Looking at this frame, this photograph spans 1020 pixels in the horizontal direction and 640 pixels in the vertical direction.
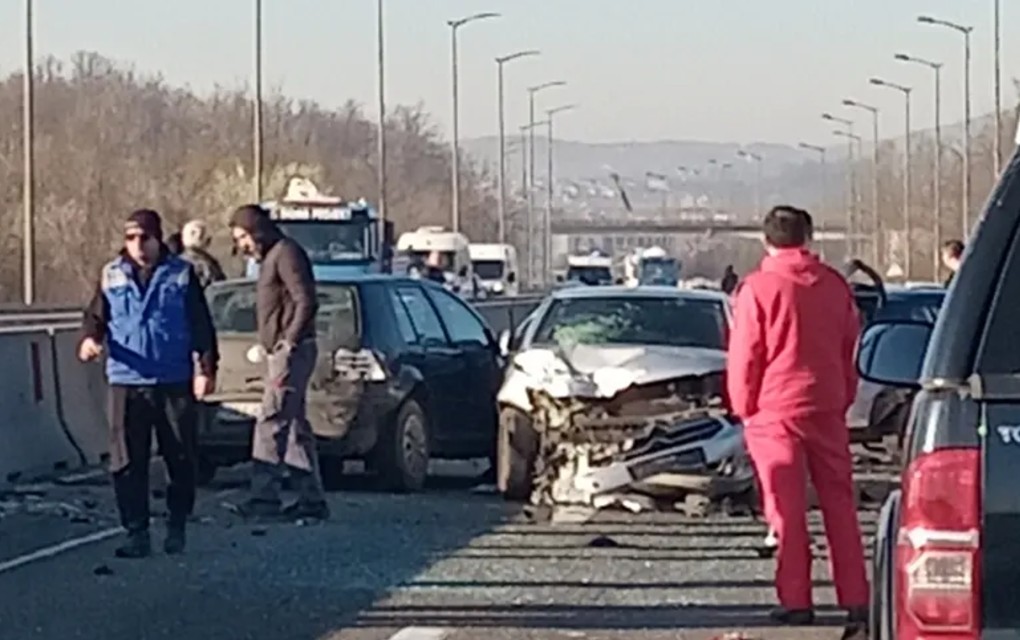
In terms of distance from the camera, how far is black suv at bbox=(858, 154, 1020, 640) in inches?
186

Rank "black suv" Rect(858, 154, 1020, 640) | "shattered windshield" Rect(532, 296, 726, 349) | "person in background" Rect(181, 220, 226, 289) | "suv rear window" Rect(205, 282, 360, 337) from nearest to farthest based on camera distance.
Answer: "black suv" Rect(858, 154, 1020, 640), "shattered windshield" Rect(532, 296, 726, 349), "suv rear window" Rect(205, 282, 360, 337), "person in background" Rect(181, 220, 226, 289)

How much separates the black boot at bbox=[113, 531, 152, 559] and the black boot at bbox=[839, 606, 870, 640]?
4.27m

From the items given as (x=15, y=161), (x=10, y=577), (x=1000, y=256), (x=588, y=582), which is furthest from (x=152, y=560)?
(x=15, y=161)

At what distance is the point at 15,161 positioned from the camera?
79875 millimetres

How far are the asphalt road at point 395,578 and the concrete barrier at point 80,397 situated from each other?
2.95 meters

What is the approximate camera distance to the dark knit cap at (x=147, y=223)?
1345 cm

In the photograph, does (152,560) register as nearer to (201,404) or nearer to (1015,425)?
(201,404)

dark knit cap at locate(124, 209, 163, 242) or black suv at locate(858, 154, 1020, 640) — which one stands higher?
dark knit cap at locate(124, 209, 163, 242)

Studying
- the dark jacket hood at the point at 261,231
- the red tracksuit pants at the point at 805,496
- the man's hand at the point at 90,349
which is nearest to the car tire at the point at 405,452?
the dark jacket hood at the point at 261,231

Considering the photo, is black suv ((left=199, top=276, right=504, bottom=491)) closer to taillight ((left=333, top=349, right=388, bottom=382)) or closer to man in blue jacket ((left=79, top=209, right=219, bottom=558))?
taillight ((left=333, top=349, right=388, bottom=382))

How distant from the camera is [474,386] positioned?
18.7m

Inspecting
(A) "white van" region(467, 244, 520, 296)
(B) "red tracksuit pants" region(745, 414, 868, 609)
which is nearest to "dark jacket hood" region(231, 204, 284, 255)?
(B) "red tracksuit pants" region(745, 414, 868, 609)

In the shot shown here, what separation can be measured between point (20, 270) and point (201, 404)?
59070 millimetres

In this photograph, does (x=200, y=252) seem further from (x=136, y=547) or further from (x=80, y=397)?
(x=136, y=547)
